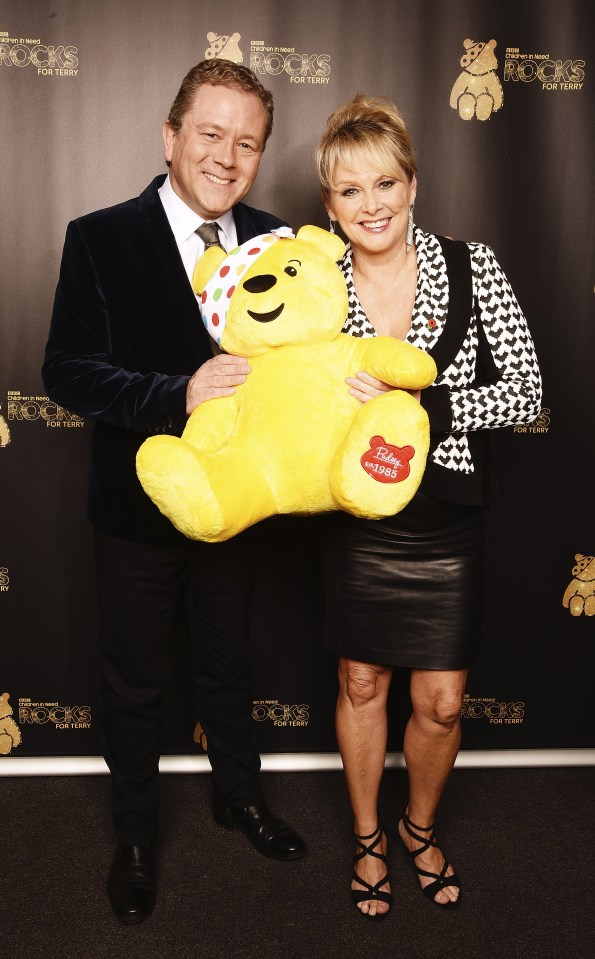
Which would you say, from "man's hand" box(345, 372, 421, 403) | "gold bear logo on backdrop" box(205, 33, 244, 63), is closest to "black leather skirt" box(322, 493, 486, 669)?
"man's hand" box(345, 372, 421, 403)

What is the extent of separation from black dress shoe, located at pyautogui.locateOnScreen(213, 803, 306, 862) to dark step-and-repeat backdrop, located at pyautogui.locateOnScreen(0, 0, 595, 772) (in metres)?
0.39

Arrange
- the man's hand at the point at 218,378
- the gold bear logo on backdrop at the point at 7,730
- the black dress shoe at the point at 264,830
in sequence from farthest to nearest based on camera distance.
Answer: the gold bear logo on backdrop at the point at 7,730, the black dress shoe at the point at 264,830, the man's hand at the point at 218,378

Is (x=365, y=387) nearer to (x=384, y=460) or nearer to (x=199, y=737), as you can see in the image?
(x=384, y=460)

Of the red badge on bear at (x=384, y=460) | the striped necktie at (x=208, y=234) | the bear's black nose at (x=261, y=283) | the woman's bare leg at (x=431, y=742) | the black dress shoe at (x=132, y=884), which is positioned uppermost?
the striped necktie at (x=208, y=234)

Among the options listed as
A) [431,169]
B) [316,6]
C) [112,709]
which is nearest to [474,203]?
[431,169]

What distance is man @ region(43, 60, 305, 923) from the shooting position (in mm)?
1739

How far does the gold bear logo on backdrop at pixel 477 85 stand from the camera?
2217 mm

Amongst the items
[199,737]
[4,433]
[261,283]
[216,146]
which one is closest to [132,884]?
[199,737]

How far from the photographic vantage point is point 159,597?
1.91 m

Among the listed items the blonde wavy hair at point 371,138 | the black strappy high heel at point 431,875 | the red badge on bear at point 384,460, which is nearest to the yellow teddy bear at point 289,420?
the red badge on bear at point 384,460

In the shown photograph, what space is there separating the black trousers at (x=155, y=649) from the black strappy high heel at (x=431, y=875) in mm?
437

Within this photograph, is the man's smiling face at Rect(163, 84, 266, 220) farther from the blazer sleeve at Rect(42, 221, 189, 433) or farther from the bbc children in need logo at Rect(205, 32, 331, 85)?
the bbc children in need logo at Rect(205, 32, 331, 85)

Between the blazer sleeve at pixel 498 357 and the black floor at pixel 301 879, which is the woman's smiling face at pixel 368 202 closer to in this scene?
the blazer sleeve at pixel 498 357

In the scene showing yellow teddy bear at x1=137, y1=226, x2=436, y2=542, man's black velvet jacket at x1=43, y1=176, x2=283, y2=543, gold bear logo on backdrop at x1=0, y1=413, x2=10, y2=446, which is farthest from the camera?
gold bear logo on backdrop at x1=0, y1=413, x2=10, y2=446
